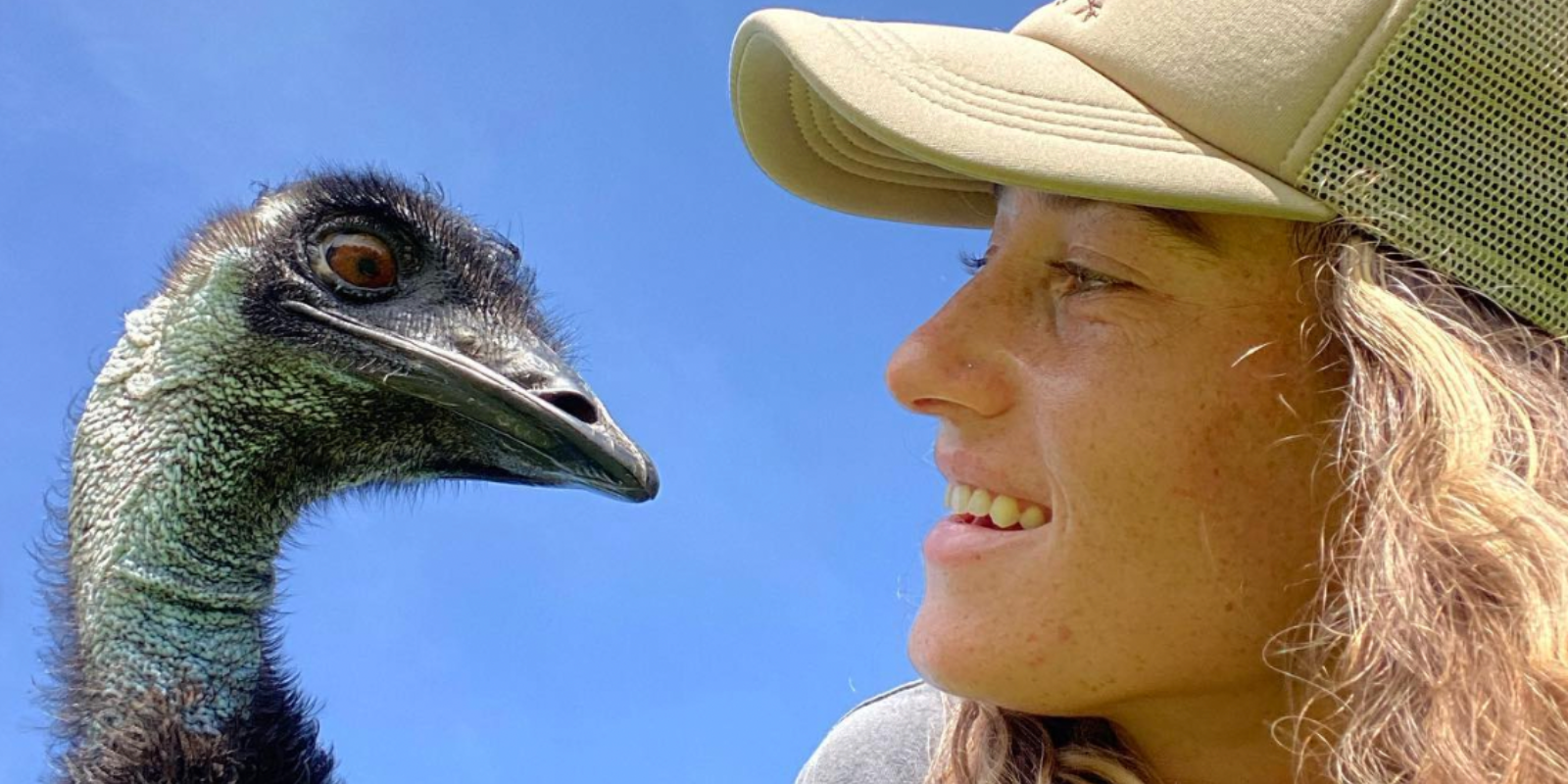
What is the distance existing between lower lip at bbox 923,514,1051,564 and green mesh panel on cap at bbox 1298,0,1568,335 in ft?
1.34

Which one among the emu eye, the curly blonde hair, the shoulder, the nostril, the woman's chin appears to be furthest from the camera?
the emu eye

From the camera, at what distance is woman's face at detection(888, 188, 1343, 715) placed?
1.30 m


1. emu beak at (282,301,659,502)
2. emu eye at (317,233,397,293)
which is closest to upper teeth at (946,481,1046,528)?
emu beak at (282,301,659,502)

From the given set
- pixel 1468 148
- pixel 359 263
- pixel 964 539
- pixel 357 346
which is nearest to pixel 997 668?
pixel 964 539

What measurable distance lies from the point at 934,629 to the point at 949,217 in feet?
2.04

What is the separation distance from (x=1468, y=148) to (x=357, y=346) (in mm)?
2486

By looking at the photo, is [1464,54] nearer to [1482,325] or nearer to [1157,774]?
[1482,325]

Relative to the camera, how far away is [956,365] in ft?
4.61

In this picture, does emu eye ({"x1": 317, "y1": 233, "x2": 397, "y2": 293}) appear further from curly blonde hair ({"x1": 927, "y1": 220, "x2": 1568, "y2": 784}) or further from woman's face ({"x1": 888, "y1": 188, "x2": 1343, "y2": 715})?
curly blonde hair ({"x1": 927, "y1": 220, "x2": 1568, "y2": 784})

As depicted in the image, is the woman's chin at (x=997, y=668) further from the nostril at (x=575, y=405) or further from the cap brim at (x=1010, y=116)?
the nostril at (x=575, y=405)

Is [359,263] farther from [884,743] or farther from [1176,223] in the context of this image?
[1176,223]

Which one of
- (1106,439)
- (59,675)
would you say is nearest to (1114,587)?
(1106,439)

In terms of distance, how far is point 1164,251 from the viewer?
1.33 m

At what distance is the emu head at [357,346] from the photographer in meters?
3.15
